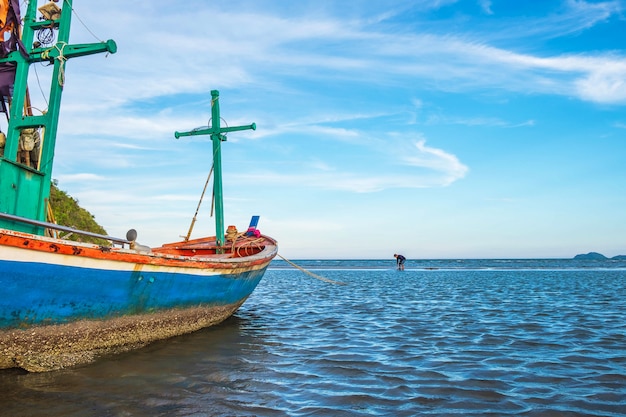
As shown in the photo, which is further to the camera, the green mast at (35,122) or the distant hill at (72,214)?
the distant hill at (72,214)

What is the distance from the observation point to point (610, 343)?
810cm

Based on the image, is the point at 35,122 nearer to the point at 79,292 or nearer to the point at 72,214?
the point at 79,292

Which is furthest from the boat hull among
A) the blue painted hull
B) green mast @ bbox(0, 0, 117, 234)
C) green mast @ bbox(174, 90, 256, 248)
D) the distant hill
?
the distant hill

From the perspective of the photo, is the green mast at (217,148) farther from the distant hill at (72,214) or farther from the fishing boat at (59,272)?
the distant hill at (72,214)

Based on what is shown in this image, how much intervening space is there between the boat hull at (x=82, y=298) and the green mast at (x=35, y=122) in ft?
7.01

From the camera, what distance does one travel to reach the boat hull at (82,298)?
571cm

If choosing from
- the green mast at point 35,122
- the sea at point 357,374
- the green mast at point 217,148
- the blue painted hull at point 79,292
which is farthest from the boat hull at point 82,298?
the green mast at point 217,148

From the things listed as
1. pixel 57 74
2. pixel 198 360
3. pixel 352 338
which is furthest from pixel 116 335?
pixel 57 74

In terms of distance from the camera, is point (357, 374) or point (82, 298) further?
point (82, 298)

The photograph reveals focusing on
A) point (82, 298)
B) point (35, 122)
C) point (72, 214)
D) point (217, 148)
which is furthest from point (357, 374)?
point (72, 214)

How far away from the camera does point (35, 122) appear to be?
8445mm

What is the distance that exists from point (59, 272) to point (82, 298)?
2.08 ft

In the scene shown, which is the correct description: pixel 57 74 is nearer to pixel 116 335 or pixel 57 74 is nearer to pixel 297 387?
pixel 116 335

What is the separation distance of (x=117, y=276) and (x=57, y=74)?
4.43 m
